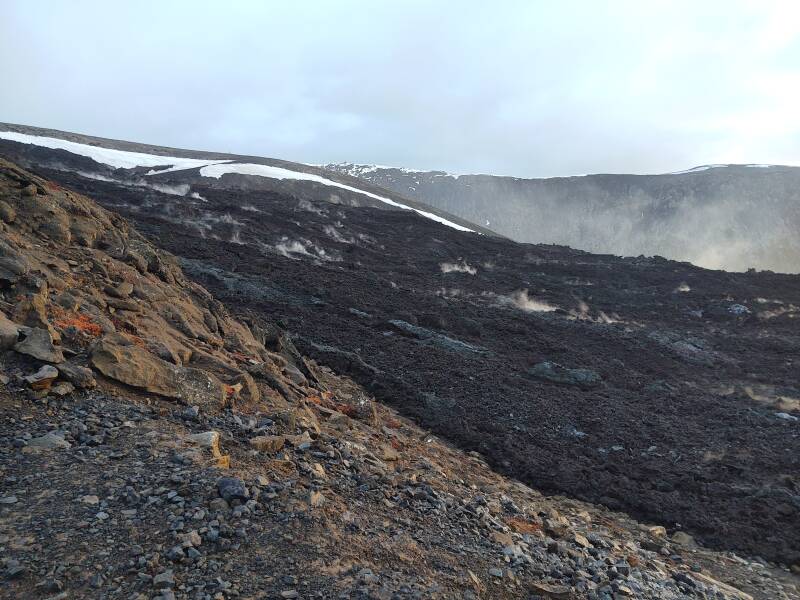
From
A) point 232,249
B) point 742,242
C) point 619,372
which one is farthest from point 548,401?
point 742,242

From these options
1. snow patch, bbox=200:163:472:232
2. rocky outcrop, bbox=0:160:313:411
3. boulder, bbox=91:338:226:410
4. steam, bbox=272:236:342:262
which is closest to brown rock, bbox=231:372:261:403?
rocky outcrop, bbox=0:160:313:411

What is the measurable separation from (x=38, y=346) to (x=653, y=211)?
71440mm

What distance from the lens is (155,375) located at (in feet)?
19.8

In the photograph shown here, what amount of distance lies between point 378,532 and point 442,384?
7708 mm

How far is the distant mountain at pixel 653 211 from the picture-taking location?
189 feet

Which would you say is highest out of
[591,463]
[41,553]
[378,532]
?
[41,553]

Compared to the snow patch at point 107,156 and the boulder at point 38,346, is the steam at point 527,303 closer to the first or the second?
the boulder at point 38,346

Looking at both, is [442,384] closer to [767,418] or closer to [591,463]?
[591,463]

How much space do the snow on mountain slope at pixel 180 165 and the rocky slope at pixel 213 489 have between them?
32491mm

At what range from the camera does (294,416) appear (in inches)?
256

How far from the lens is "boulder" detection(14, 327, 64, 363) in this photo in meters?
5.32

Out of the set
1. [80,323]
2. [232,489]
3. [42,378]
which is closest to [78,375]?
[42,378]

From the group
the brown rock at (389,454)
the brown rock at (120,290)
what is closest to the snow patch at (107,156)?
the brown rock at (120,290)

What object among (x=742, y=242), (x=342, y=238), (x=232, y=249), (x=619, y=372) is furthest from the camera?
(x=742, y=242)
